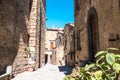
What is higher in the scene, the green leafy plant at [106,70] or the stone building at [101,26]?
the stone building at [101,26]

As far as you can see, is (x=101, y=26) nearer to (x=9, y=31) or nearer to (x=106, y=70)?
(x=9, y=31)

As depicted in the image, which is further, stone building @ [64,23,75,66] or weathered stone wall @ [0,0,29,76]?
stone building @ [64,23,75,66]

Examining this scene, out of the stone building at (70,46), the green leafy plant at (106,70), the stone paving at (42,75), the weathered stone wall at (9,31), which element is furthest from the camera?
the stone building at (70,46)

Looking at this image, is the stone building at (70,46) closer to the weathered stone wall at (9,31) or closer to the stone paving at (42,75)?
the stone paving at (42,75)

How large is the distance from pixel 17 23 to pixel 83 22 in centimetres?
353

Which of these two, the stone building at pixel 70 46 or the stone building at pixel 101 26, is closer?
the stone building at pixel 101 26

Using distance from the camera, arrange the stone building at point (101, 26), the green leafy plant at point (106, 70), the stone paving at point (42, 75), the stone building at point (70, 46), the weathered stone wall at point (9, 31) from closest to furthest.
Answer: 1. the green leafy plant at point (106, 70)
2. the stone building at point (101, 26)
3. the weathered stone wall at point (9, 31)
4. the stone paving at point (42, 75)
5. the stone building at point (70, 46)

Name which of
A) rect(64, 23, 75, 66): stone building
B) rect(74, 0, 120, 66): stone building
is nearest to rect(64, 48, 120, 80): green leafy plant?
rect(74, 0, 120, 66): stone building

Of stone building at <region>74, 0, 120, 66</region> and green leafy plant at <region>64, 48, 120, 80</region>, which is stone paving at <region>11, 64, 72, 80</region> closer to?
stone building at <region>74, 0, 120, 66</region>

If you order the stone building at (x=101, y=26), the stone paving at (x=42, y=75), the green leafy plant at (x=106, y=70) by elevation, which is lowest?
the stone paving at (x=42, y=75)

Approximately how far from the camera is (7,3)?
22.6 feet

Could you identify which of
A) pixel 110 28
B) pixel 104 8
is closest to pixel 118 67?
pixel 110 28

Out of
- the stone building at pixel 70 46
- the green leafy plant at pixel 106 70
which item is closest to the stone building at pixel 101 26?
the green leafy plant at pixel 106 70

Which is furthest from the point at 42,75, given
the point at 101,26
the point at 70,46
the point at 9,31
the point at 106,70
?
the point at 70,46
